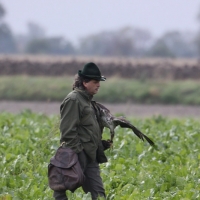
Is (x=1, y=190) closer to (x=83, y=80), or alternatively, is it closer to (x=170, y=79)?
(x=83, y=80)

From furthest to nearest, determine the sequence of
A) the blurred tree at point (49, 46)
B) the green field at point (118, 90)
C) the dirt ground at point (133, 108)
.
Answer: the blurred tree at point (49, 46)
the green field at point (118, 90)
the dirt ground at point (133, 108)

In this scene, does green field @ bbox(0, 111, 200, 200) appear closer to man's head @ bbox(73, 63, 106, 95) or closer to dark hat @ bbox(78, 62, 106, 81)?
man's head @ bbox(73, 63, 106, 95)

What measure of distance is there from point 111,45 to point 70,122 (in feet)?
346

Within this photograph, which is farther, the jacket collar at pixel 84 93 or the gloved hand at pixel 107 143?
the gloved hand at pixel 107 143

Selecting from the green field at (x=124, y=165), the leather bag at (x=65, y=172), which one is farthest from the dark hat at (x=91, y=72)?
the green field at (x=124, y=165)

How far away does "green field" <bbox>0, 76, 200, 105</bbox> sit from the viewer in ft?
100.0

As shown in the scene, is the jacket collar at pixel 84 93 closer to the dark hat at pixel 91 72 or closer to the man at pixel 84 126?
the man at pixel 84 126

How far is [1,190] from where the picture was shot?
9211 millimetres

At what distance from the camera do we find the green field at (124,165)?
891cm

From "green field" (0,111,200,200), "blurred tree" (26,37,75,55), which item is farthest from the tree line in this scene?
"green field" (0,111,200,200)

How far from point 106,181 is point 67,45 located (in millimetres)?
103438

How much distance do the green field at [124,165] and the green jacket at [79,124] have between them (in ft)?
1.77

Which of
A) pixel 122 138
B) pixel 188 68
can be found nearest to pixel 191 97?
pixel 188 68

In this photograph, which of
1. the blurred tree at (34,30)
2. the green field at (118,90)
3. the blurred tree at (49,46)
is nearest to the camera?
the green field at (118,90)
